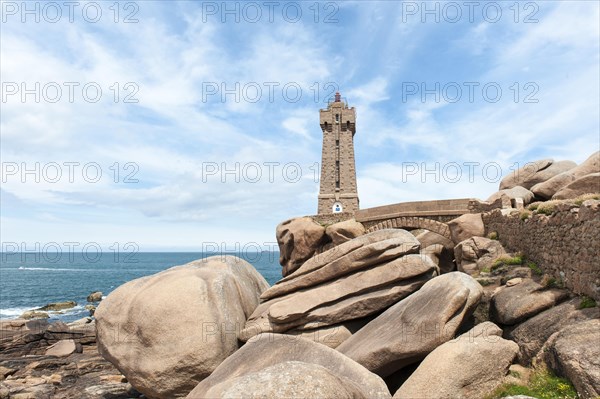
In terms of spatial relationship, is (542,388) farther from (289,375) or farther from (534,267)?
(289,375)

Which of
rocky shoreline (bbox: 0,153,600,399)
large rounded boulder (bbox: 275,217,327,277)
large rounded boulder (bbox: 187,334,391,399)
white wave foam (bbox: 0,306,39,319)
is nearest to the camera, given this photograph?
large rounded boulder (bbox: 187,334,391,399)

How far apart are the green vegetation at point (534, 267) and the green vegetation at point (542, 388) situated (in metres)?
4.67

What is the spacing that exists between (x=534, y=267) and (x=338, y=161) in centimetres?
3123

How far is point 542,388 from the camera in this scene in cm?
898

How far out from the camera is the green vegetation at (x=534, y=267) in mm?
13453

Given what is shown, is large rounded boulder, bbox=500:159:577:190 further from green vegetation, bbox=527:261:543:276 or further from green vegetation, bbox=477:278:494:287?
Answer: green vegetation, bbox=477:278:494:287

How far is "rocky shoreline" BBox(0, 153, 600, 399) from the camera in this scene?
9297 millimetres

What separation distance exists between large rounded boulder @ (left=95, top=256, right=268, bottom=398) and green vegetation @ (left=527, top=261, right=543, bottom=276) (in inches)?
368

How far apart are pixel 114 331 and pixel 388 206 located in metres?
19.0

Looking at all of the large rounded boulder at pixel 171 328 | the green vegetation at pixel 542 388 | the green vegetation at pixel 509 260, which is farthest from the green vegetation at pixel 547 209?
the large rounded boulder at pixel 171 328

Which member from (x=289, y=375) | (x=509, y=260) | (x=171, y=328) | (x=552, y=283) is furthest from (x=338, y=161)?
(x=289, y=375)

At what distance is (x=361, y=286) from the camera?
13703 millimetres

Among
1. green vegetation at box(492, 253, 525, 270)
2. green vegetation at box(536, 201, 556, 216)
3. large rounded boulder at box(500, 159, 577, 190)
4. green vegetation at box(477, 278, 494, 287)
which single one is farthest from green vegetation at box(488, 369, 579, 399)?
large rounded boulder at box(500, 159, 577, 190)

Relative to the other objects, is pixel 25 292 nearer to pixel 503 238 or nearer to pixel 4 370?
pixel 4 370
